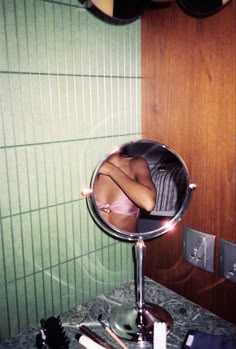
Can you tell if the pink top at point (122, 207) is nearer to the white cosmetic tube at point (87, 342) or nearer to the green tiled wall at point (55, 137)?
the green tiled wall at point (55, 137)

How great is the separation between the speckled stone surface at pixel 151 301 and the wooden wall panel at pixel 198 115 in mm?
53

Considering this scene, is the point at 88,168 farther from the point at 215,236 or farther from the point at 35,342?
the point at 35,342

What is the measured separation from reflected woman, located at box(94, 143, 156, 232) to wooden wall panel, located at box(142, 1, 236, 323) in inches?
7.7

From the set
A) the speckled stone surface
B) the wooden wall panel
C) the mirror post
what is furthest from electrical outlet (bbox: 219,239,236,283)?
the mirror post

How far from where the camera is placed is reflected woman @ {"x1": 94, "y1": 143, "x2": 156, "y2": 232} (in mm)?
1198

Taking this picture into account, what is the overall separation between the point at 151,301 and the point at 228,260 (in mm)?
405

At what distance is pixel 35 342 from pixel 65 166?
64 centimetres

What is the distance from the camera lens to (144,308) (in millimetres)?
1278

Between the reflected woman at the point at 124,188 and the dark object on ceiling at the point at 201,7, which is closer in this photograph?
the dark object on ceiling at the point at 201,7

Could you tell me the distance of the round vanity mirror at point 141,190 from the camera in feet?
3.93

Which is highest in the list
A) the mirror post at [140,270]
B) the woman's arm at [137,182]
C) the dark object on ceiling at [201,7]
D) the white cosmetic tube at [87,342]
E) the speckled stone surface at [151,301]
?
the dark object on ceiling at [201,7]

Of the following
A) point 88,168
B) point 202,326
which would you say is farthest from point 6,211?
point 202,326

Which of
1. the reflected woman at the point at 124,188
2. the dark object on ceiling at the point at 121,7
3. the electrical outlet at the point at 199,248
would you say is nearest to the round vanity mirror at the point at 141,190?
the reflected woman at the point at 124,188

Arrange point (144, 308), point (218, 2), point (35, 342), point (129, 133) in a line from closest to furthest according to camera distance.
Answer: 1. point (218, 2)
2. point (35, 342)
3. point (144, 308)
4. point (129, 133)
